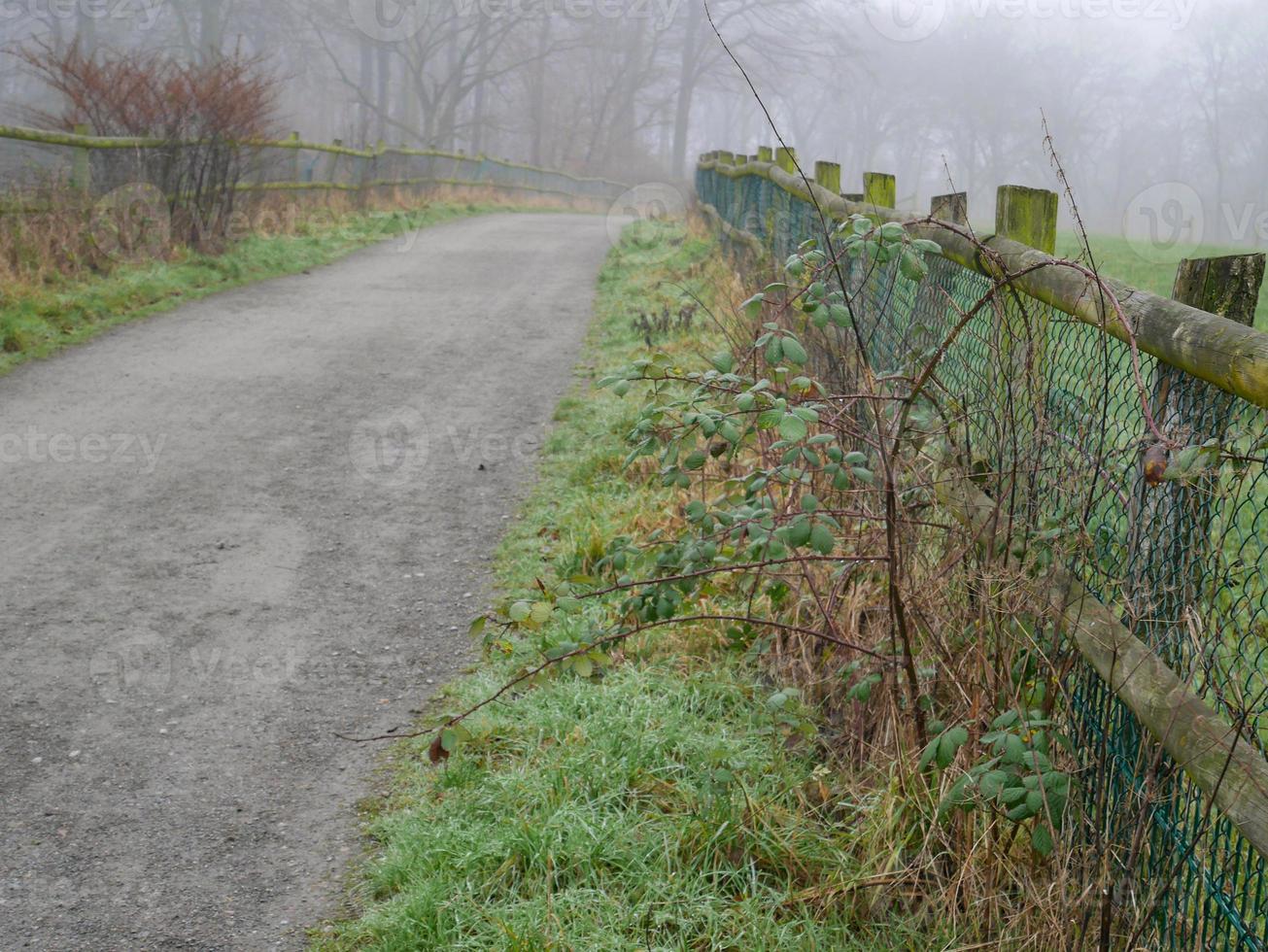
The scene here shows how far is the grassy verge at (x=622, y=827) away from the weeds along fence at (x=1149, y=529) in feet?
2.16

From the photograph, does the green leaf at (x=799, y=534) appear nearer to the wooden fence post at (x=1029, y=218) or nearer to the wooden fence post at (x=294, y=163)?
the wooden fence post at (x=1029, y=218)

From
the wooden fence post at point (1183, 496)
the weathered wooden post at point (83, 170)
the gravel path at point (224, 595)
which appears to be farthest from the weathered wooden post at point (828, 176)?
the weathered wooden post at point (83, 170)

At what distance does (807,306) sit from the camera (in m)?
2.78

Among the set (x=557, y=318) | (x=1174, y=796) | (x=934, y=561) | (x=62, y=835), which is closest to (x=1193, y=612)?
(x=1174, y=796)

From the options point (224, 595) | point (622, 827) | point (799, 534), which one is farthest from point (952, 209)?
point (224, 595)

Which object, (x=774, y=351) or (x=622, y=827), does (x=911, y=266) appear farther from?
(x=622, y=827)

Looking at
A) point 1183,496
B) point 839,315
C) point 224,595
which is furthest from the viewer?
point 224,595

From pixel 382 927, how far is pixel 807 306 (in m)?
1.82

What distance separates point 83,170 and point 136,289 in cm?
182

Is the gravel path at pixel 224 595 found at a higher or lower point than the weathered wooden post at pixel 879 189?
lower

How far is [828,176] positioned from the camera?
7484mm

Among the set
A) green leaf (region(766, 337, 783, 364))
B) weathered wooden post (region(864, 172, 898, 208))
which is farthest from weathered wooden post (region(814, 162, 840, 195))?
green leaf (region(766, 337, 783, 364))

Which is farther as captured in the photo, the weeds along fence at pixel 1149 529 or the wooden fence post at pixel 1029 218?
the wooden fence post at pixel 1029 218

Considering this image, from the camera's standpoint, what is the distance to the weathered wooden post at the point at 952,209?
3.50m
